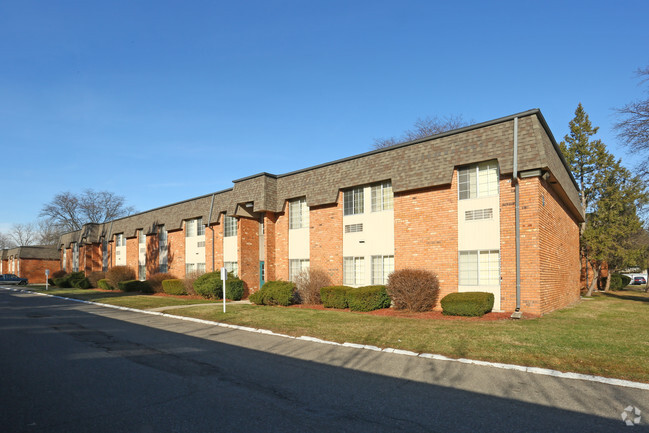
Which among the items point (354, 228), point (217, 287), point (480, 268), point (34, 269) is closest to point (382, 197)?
point (354, 228)

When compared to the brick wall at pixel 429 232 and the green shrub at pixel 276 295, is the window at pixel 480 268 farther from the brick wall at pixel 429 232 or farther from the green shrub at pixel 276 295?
the green shrub at pixel 276 295

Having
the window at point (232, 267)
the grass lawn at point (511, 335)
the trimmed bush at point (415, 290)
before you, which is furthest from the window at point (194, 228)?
the trimmed bush at point (415, 290)

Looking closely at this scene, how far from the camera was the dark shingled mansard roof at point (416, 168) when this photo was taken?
14.1 meters

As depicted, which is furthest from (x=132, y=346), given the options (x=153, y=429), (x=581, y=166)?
(x=581, y=166)

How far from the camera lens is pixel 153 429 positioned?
15.5ft

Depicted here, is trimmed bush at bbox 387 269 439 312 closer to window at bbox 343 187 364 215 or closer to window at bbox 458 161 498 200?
window at bbox 458 161 498 200

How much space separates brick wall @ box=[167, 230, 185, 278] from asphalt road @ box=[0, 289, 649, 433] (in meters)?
21.9

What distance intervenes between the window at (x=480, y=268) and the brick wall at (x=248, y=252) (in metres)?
13.3

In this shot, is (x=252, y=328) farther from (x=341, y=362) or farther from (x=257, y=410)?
(x=257, y=410)

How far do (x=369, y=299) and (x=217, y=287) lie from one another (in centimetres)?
1075

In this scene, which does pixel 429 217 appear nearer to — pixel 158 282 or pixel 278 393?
pixel 278 393

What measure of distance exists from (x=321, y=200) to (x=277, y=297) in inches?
213

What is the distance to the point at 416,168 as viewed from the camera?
1691 cm

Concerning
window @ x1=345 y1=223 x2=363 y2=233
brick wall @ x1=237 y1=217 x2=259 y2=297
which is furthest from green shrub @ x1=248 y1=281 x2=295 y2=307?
brick wall @ x1=237 y1=217 x2=259 y2=297
